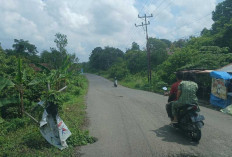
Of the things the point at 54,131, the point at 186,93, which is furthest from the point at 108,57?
the point at 54,131

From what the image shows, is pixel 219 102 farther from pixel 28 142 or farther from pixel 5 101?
pixel 5 101

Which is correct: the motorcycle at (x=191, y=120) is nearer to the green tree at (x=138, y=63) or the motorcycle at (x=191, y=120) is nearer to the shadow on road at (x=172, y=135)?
the shadow on road at (x=172, y=135)

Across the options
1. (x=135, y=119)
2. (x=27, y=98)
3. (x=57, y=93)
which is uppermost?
(x=57, y=93)

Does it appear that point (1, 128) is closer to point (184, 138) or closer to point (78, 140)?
point (78, 140)

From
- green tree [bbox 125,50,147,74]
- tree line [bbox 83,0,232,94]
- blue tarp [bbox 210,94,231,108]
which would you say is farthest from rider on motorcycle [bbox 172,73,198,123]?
green tree [bbox 125,50,147,74]

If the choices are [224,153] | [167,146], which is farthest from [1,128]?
[224,153]

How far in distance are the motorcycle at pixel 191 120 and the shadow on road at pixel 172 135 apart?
17 cm

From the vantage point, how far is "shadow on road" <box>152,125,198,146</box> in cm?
586

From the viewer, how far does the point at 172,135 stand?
6.41 metres

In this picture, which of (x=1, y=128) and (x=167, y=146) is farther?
(x=1, y=128)

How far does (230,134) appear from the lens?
652 centimetres

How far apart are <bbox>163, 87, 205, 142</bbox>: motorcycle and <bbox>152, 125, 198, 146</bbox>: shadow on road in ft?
0.54

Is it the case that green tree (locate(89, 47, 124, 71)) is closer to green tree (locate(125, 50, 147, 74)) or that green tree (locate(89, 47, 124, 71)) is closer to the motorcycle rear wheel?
green tree (locate(125, 50, 147, 74))

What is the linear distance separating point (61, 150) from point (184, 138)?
11.0 feet
